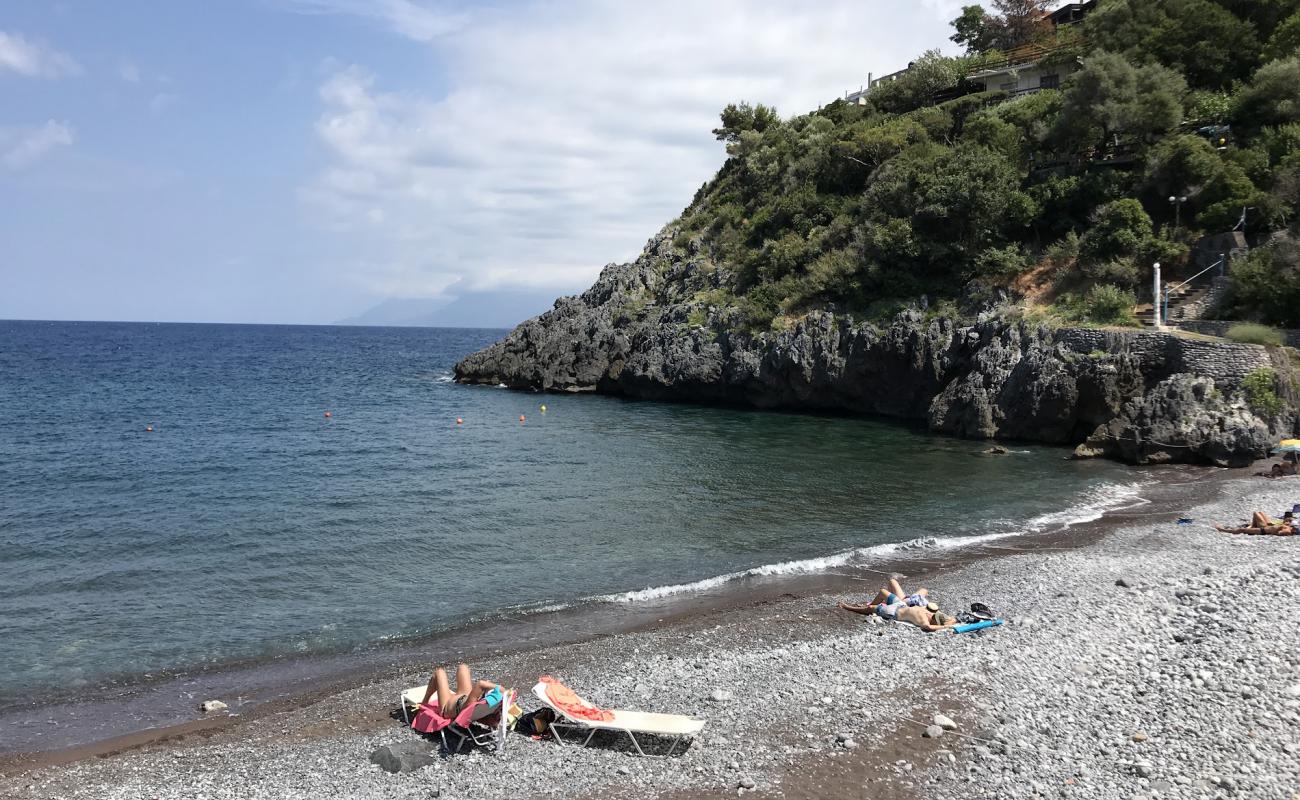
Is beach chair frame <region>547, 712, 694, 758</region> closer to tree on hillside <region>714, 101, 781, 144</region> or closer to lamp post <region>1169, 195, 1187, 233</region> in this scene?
lamp post <region>1169, 195, 1187, 233</region>

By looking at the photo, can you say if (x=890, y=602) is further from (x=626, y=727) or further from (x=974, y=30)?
(x=974, y=30)

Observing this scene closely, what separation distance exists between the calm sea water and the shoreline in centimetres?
70

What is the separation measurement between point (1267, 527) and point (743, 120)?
66.3 metres

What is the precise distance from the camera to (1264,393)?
2939 cm

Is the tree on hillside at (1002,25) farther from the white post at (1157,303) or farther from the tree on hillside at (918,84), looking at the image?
the white post at (1157,303)

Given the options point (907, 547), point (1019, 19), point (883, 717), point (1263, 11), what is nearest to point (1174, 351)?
point (907, 547)

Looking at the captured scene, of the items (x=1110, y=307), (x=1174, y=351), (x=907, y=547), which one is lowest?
(x=907, y=547)

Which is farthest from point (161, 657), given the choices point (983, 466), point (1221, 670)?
point (983, 466)

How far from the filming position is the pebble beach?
985cm

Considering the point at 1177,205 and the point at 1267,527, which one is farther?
the point at 1177,205

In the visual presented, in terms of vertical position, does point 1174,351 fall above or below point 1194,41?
below

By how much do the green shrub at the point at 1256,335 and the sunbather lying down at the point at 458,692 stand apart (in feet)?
106

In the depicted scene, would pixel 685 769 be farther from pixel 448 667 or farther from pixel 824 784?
pixel 448 667

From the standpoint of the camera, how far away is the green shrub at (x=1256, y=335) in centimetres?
3078
